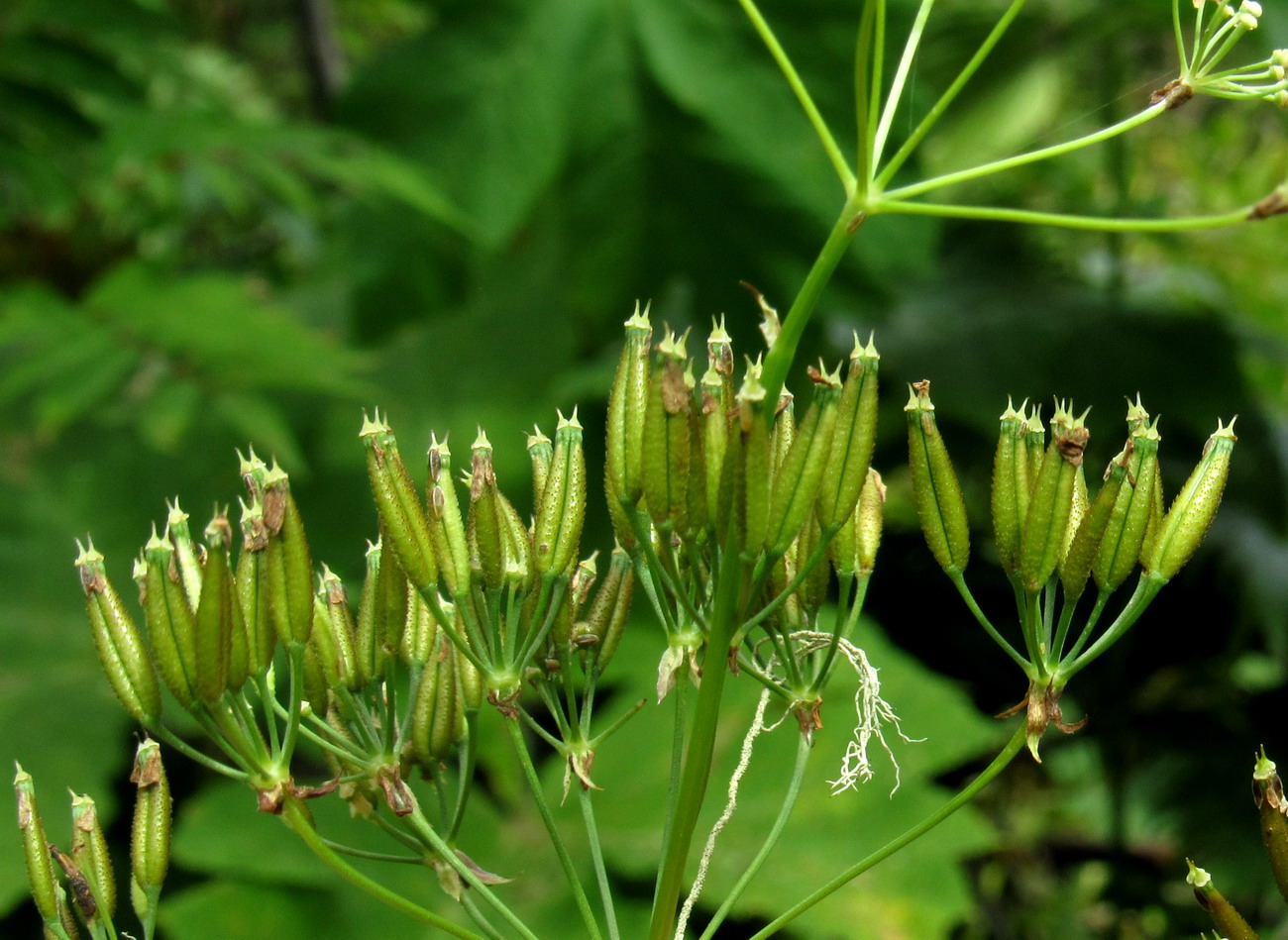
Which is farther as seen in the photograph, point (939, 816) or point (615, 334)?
point (615, 334)

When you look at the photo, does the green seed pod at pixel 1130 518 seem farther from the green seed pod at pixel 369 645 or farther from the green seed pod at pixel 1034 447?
the green seed pod at pixel 369 645

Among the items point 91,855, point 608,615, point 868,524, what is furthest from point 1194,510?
point 91,855

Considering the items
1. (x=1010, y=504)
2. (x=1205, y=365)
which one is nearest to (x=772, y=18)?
(x=1205, y=365)

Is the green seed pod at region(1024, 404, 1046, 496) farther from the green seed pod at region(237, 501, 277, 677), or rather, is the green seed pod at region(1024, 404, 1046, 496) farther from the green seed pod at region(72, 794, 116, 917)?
the green seed pod at region(72, 794, 116, 917)

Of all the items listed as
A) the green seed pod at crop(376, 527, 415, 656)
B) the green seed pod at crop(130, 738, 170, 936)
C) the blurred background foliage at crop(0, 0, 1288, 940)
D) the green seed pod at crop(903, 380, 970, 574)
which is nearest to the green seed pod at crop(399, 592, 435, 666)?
the green seed pod at crop(376, 527, 415, 656)

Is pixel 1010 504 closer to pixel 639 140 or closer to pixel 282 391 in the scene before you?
pixel 639 140

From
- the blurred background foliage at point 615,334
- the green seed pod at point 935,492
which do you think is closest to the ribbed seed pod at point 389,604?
the green seed pod at point 935,492

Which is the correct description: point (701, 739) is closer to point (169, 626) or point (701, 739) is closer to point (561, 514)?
point (561, 514)
